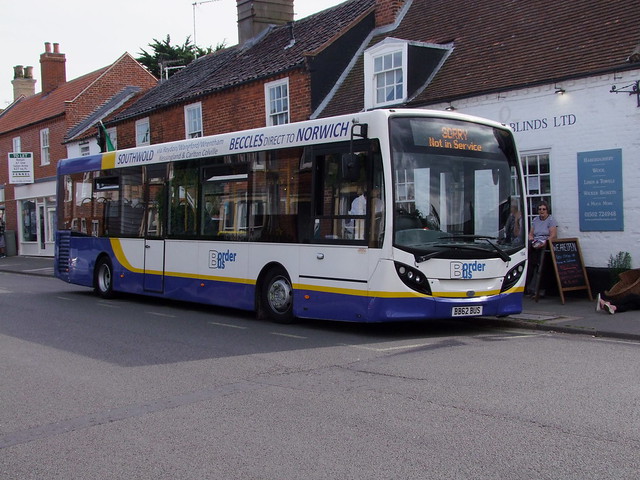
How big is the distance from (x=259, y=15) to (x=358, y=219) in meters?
19.0

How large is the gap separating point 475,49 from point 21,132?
1133 inches

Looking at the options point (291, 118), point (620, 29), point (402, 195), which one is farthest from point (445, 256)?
point (291, 118)

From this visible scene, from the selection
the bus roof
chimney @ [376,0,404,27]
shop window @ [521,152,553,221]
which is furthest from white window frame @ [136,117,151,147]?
shop window @ [521,152,553,221]

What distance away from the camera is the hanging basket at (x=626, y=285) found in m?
11.2

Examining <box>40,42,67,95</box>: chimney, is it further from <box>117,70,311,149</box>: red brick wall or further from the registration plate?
the registration plate

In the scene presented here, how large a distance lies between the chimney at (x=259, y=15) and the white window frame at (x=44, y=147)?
1374 centimetres

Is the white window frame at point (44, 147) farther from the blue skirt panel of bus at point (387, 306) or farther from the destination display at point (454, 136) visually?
the destination display at point (454, 136)

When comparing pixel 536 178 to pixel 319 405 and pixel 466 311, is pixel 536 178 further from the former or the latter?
pixel 319 405

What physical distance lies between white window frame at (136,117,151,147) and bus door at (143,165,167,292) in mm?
14245

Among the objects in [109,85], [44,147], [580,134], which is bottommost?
[580,134]

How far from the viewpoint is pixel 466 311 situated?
31.2 ft

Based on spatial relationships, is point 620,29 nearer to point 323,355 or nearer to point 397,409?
point 323,355

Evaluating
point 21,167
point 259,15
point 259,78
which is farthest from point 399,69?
point 21,167

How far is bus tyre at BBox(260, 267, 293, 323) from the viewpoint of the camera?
426 inches
